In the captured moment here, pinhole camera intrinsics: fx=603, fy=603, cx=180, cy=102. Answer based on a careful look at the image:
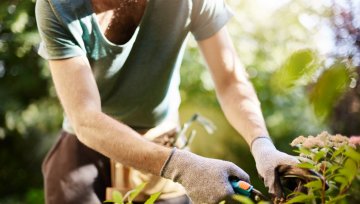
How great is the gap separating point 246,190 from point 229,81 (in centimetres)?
77

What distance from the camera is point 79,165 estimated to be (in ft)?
7.18

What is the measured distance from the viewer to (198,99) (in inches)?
180

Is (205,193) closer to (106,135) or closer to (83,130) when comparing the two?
(106,135)

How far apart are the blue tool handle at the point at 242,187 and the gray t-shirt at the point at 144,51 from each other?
66 centimetres

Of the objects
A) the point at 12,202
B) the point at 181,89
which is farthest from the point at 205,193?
the point at 12,202

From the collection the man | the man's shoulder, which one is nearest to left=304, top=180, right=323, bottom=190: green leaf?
the man

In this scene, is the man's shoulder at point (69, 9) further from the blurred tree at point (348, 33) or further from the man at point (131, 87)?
the blurred tree at point (348, 33)

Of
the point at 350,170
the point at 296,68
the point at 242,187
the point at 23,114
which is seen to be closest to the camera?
the point at 296,68

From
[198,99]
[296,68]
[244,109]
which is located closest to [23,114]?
[198,99]

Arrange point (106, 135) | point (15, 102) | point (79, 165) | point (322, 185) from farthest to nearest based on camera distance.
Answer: point (15, 102) → point (79, 165) → point (106, 135) → point (322, 185)

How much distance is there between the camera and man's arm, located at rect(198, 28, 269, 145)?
6.46 feet

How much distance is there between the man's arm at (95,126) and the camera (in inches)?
59.6

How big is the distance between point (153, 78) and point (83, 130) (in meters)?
A: 0.45

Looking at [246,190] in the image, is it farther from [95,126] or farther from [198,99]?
[198,99]
